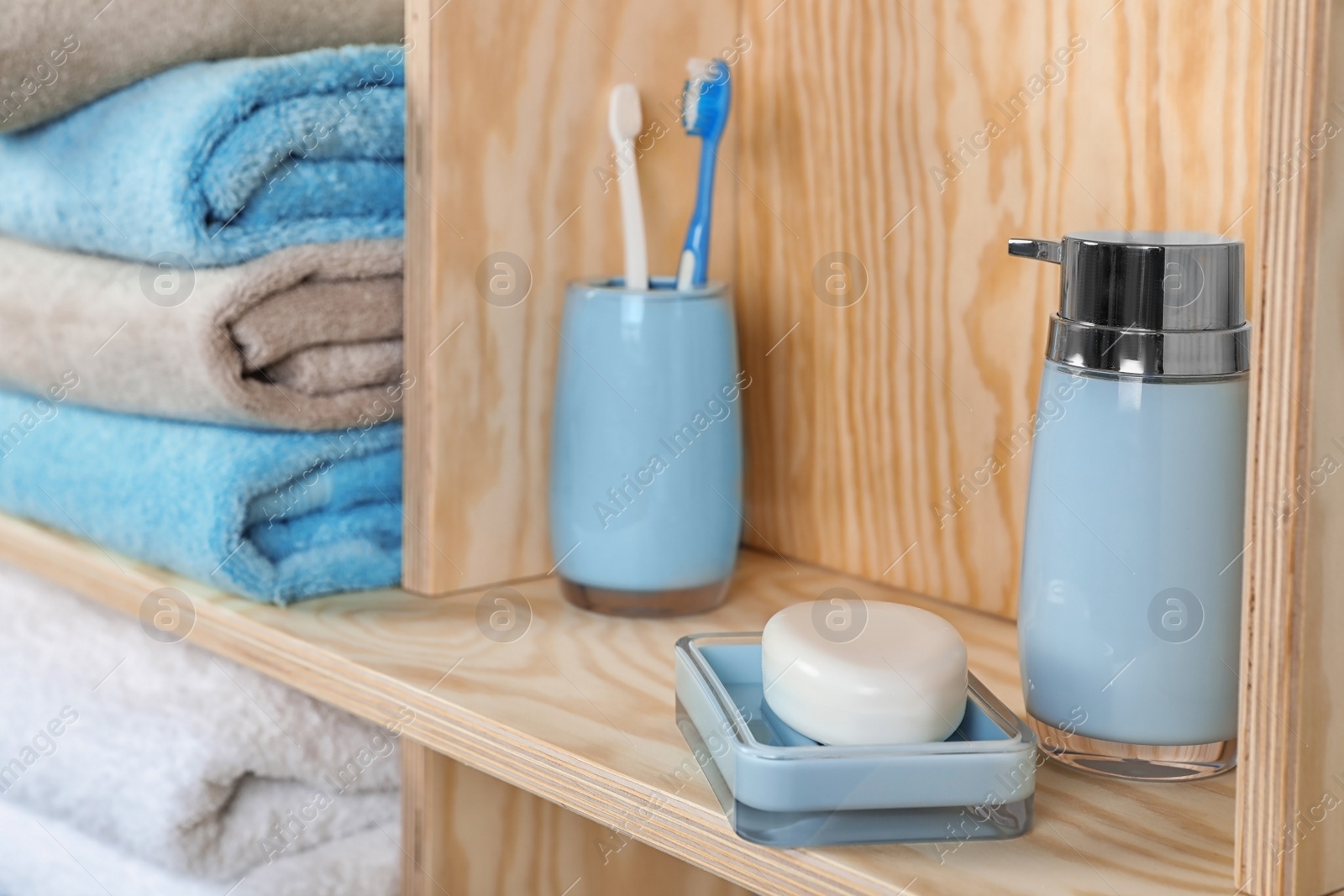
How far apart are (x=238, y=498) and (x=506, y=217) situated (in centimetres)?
19

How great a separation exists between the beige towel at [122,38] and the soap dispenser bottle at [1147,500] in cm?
43

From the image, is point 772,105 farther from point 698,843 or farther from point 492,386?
point 698,843

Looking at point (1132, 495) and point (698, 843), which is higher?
point (1132, 495)

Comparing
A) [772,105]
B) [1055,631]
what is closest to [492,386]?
[772,105]

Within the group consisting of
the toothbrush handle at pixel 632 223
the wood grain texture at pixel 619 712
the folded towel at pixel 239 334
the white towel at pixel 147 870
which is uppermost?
the toothbrush handle at pixel 632 223

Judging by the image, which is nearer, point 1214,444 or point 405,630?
point 1214,444

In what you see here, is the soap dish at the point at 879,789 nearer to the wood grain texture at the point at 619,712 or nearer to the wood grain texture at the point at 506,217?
the wood grain texture at the point at 619,712

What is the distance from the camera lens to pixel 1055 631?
18.5 inches

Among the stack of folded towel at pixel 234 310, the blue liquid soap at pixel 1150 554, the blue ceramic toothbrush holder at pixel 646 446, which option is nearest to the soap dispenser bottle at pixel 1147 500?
the blue liquid soap at pixel 1150 554

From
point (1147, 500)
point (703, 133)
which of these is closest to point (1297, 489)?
point (1147, 500)

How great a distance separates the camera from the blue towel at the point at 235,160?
63 cm

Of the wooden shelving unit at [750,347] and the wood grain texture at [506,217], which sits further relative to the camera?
the wood grain texture at [506,217]

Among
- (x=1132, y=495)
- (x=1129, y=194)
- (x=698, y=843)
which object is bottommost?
(x=698, y=843)

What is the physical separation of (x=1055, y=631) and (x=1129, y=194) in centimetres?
21
